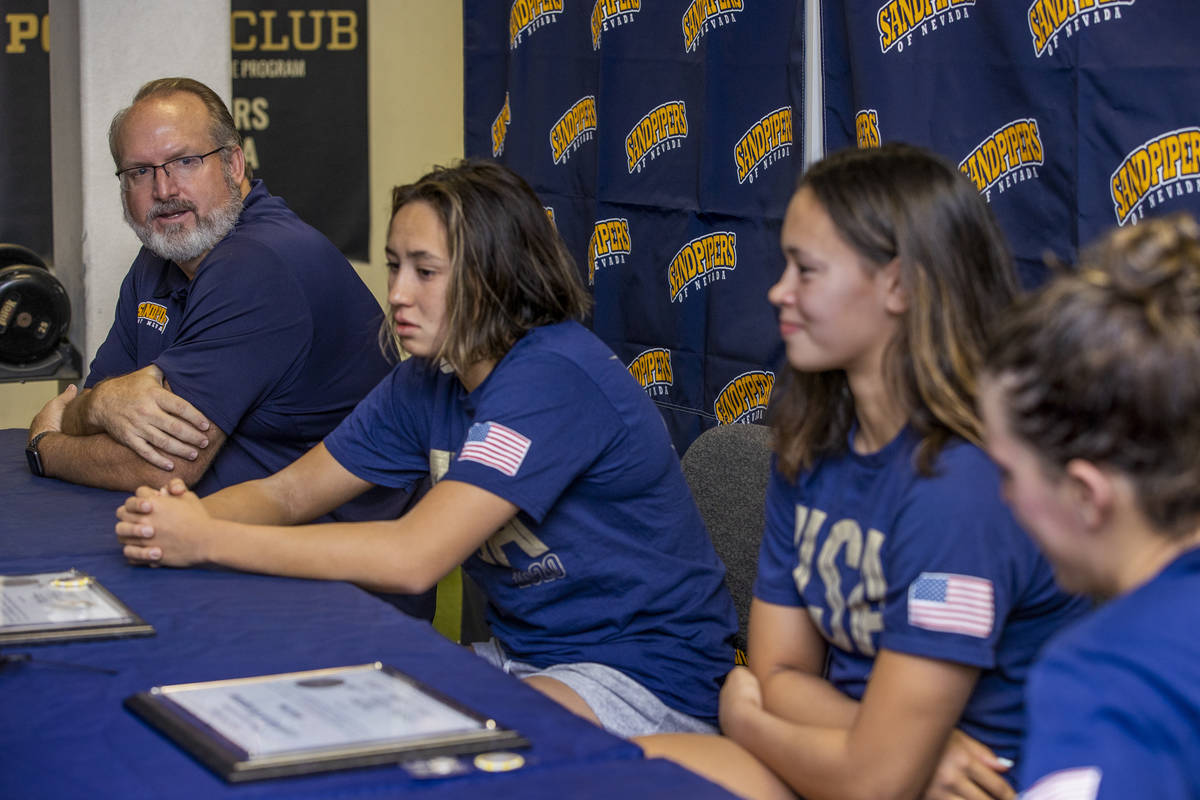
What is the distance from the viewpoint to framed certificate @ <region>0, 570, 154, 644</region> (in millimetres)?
1536

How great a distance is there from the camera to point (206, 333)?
8.36ft

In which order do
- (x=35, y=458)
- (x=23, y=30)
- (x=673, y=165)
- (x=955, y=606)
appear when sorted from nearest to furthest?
(x=955, y=606) → (x=35, y=458) → (x=673, y=165) → (x=23, y=30)

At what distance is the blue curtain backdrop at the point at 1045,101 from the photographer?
2.13 meters

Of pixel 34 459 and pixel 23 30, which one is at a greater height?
pixel 23 30

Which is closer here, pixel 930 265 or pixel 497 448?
pixel 930 265

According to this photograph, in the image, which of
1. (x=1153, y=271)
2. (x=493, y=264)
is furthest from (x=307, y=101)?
(x=1153, y=271)

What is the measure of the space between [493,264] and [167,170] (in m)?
1.17

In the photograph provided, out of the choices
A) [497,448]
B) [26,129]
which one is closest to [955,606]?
[497,448]

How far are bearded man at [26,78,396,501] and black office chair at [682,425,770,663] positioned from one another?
83cm

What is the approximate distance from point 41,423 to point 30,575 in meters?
1.05

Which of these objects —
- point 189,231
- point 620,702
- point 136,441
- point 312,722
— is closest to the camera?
point 312,722

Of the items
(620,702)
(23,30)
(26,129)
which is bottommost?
(620,702)

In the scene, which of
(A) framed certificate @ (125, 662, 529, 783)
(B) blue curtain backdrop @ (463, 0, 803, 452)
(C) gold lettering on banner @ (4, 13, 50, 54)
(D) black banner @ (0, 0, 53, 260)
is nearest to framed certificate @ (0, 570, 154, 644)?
(A) framed certificate @ (125, 662, 529, 783)

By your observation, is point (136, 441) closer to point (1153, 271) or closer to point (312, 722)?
point (312, 722)
